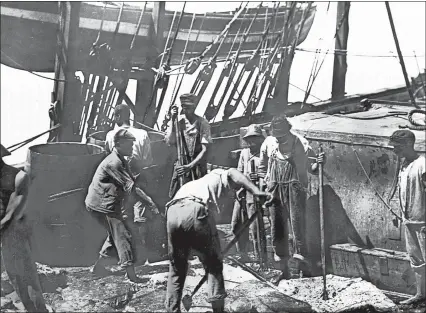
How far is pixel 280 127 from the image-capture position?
20.9ft

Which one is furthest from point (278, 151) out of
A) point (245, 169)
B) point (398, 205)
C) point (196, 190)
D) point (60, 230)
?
point (60, 230)

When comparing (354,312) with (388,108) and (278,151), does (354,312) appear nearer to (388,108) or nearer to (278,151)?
(278,151)

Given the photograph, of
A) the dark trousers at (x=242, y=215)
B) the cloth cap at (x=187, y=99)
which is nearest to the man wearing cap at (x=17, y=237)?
the cloth cap at (x=187, y=99)

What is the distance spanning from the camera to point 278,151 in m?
6.63

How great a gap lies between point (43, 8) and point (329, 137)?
243 inches

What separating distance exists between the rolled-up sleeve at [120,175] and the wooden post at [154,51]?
4224mm

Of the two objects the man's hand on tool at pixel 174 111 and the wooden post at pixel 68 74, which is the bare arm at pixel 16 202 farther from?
the wooden post at pixel 68 74

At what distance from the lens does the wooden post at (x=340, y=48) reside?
1330 centimetres

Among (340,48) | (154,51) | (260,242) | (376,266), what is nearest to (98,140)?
(260,242)

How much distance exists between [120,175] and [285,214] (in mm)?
2206

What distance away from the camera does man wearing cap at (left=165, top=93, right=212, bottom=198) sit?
6801 mm

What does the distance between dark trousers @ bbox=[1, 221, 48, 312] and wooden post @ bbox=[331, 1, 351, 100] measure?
10.7 metres

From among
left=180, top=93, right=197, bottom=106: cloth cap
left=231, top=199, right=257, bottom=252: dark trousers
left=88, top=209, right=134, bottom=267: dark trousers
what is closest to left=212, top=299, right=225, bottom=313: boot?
left=88, top=209, right=134, bottom=267: dark trousers

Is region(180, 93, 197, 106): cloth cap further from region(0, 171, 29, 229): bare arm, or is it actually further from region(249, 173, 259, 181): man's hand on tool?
region(0, 171, 29, 229): bare arm
